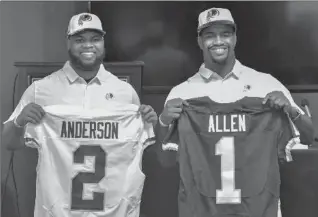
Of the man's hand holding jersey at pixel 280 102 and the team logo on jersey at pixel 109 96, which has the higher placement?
the team logo on jersey at pixel 109 96

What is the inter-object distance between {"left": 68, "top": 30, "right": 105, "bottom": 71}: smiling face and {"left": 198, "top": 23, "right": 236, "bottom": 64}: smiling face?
0.51 m

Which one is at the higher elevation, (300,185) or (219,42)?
(219,42)

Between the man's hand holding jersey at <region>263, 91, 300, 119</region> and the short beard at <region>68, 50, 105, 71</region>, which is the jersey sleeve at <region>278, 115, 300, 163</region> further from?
the short beard at <region>68, 50, 105, 71</region>

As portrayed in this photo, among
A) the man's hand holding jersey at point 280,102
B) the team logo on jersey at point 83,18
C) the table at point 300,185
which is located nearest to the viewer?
the man's hand holding jersey at point 280,102

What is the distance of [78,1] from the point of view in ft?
11.6

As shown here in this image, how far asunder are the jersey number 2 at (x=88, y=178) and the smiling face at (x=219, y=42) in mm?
685

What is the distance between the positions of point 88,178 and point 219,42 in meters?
0.87

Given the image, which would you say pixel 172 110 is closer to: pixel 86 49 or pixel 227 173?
pixel 227 173

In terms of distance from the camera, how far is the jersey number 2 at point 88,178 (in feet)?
7.23

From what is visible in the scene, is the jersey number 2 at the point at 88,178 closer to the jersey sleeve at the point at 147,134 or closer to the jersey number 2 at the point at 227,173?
the jersey sleeve at the point at 147,134

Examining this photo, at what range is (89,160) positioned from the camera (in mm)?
2230

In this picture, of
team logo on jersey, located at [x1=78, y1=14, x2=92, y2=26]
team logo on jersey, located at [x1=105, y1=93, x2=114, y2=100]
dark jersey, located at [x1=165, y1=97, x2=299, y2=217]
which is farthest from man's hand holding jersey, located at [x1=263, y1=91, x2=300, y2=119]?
team logo on jersey, located at [x1=78, y1=14, x2=92, y2=26]

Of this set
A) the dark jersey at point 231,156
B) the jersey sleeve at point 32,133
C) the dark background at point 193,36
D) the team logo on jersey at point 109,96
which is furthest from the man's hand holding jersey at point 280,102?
the dark background at point 193,36

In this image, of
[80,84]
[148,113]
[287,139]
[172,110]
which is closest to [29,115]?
[80,84]
